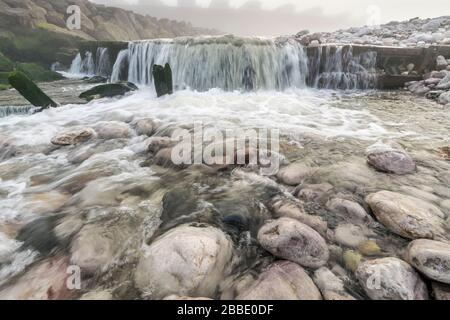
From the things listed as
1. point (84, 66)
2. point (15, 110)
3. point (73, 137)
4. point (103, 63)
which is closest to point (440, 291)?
point (73, 137)

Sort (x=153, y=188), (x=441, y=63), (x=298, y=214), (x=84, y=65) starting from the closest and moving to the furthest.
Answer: (x=298, y=214)
(x=153, y=188)
(x=441, y=63)
(x=84, y=65)

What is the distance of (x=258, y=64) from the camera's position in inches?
520

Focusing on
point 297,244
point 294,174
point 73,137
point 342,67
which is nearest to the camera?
point 297,244

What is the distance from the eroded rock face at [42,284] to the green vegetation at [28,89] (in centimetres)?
768

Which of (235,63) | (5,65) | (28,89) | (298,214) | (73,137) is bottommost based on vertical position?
(298,214)

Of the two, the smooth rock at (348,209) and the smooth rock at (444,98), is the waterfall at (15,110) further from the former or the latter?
the smooth rock at (444,98)

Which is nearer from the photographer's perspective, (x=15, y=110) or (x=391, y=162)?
(x=391, y=162)

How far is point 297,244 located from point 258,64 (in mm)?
11709

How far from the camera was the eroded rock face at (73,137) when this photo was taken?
6117mm

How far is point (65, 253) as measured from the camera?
2895mm

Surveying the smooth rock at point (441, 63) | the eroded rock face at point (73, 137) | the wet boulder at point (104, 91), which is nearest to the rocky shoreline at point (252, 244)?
the eroded rock face at point (73, 137)

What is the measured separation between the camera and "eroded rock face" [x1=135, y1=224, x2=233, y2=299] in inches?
95.7

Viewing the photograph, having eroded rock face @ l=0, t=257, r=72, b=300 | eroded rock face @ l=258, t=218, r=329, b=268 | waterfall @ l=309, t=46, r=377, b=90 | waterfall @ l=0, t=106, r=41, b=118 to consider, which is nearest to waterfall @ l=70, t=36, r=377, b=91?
waterfall @ l=309, t=46, r=377, b=90

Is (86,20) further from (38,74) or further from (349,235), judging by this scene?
(349,235)
